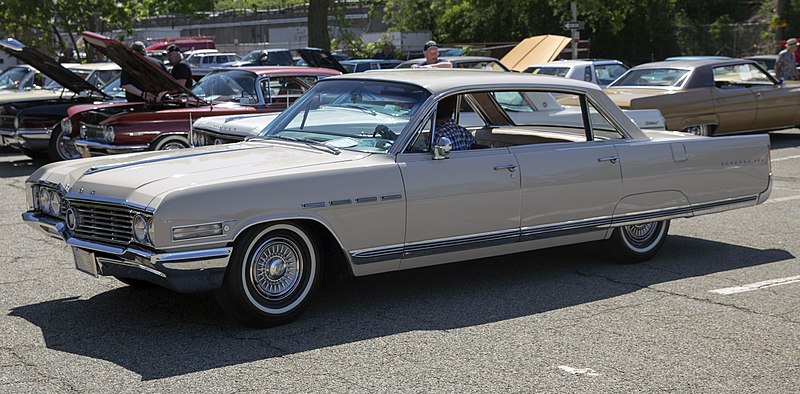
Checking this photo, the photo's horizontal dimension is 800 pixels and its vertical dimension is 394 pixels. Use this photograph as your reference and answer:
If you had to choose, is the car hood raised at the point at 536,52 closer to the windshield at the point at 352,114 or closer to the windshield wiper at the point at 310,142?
the windshield at the point at 352,114

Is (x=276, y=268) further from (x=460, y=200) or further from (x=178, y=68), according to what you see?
(x=178, y=68)

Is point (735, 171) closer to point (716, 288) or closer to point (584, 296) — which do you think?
point (716, 288)

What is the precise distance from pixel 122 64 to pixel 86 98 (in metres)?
3.51

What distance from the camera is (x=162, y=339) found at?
5.60m

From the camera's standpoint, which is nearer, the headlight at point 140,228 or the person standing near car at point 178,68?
the headlight at point 140,228

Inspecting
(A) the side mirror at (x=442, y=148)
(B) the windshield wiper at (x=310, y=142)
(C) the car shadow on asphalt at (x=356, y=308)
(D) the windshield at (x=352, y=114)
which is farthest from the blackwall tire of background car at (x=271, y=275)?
(A) the side mirror at (x=442, y=148)

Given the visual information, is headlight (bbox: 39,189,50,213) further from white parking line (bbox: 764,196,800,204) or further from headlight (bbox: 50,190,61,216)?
white parking line (bbox: 764,196,800,204)

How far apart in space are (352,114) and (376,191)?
905mm

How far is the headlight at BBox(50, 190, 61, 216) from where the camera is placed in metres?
6.16

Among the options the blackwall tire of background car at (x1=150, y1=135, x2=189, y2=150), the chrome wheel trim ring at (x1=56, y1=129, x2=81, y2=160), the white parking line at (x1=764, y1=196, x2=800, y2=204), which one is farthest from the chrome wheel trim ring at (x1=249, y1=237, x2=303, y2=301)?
the chrome wheel trim ring at (x1=56, y1=129, x2=81, y2=160)

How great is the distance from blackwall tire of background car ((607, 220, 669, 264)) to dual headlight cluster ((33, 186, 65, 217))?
155 inches

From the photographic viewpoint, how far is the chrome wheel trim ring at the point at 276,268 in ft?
18.8

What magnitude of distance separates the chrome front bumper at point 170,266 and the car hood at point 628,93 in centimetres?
918

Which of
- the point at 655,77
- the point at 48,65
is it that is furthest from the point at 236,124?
the point at 655,77
